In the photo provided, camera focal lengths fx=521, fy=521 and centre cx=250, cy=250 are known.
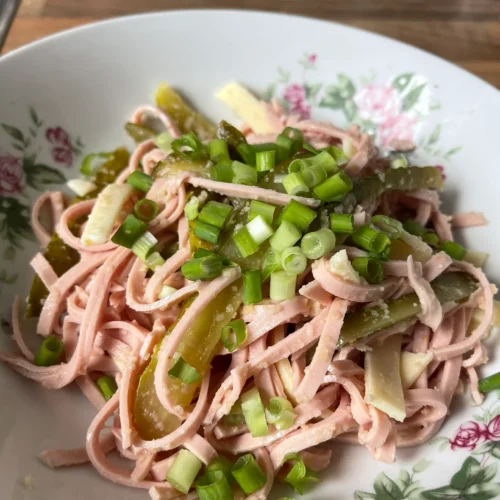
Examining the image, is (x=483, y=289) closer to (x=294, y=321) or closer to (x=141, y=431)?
(x=294, y=321)

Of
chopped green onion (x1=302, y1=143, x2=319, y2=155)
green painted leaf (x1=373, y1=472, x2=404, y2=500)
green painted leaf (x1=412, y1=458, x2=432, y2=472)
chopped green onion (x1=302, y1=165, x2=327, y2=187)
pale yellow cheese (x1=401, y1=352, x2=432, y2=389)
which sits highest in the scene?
chopped green onion (x1=302, y1=165, x2=327, y2=187)

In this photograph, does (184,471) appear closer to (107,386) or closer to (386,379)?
(107,386)

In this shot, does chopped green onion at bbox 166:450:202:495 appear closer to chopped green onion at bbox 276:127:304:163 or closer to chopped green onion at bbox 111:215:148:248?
chopped green onion at bbox 111:215:148:248

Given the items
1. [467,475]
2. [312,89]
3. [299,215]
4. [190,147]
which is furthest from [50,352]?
[312,89]

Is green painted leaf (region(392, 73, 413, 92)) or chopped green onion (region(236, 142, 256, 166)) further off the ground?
green painted leaf (region(392, 73, 413, 92))

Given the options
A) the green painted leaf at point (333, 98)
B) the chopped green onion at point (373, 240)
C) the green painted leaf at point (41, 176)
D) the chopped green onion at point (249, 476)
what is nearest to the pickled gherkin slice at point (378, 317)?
the chopped green onion at point (373, 240)

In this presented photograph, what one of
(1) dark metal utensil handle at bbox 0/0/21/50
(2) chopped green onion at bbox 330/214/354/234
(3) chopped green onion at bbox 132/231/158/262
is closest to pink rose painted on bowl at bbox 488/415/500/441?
(2) chopped green onion at bbox 330/214/354/234
